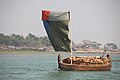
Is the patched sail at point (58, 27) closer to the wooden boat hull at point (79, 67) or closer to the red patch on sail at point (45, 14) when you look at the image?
the red patch on sail at point (45, 14)

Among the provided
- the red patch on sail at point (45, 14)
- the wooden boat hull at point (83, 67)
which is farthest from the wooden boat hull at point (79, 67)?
the red patch on sail at point (45, 14)

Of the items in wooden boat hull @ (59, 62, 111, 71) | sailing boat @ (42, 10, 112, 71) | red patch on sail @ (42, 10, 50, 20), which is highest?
red patch on sail @ (42, 10, 50, 20)

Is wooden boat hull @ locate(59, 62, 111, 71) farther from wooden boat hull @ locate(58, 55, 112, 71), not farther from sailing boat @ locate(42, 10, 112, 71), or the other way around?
sailing boat @ locate(42, 10, 112, 71)

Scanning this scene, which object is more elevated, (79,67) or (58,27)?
(58,27)

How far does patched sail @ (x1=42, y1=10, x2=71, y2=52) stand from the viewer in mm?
50688

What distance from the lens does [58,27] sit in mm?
50844

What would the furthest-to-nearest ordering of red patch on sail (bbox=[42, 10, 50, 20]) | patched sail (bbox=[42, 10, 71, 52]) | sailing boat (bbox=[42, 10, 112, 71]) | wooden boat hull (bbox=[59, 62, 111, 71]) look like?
red patch on sail (bbox=[42, 10, 50, 20])
patched sail (bbox=[42, 10, 71, 52])
sailing boat (bbox=[42, 10, 112, 71])
wooden boat hull (bbox=[59, 62, 111, 71])

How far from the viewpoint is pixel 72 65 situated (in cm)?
4866

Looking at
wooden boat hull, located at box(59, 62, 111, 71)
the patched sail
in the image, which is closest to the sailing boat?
the patched sail

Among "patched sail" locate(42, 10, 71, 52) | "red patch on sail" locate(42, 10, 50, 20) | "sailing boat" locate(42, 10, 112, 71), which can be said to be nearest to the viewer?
"sailing boat" locate(42, 10, 112, 71)

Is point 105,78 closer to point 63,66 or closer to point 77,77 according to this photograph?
point 77,77

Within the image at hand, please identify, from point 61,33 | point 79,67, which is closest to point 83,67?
point 79,67

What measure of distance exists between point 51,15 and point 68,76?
11515mm

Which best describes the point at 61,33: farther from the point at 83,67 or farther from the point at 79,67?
the point at 83,67
